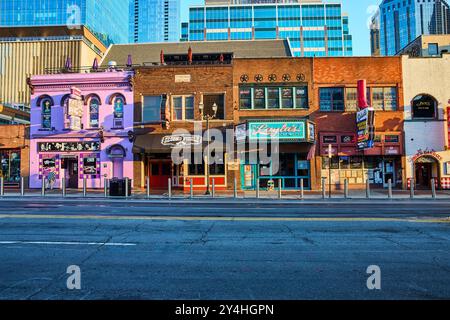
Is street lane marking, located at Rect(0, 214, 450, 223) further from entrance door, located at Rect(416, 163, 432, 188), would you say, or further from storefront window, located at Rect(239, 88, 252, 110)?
entrance door, located at Rect(416, 163, 432, 188)

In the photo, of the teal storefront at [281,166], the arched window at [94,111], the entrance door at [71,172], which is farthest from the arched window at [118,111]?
the teal storefront at [281,166]

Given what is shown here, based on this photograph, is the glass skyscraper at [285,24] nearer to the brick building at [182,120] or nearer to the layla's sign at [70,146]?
the brick building at [182,120]

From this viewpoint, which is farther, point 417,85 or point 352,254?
point 417,85

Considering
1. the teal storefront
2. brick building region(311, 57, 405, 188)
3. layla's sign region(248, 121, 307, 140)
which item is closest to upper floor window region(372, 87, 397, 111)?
brick building region(311, 57, 405, 188)

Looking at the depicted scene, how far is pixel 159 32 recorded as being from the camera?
19312 cm

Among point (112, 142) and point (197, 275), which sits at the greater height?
point (112, 142)

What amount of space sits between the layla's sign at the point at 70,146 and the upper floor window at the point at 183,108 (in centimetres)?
662

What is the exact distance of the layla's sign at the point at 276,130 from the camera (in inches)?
867

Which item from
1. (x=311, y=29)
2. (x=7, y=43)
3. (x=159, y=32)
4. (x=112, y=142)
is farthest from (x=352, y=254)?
(x=159, y=32)

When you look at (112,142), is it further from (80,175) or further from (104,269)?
(104,269)

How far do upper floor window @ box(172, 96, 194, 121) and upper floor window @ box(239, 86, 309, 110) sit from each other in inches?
154

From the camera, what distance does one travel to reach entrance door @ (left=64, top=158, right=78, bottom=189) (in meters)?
24.9

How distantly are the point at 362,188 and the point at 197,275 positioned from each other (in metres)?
21.4
